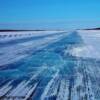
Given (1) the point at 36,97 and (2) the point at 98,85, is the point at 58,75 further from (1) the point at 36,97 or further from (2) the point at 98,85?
(1) the point at 36,97

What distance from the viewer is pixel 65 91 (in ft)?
16.3

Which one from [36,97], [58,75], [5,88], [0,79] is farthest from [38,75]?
[36,97]

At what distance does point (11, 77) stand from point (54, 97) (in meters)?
1.92

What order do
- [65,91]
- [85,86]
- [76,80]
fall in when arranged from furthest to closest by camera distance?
[76,80] < [85,86] < [65,91]

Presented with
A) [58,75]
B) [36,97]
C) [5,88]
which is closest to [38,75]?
[58,75]

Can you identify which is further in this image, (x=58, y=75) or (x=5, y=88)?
Answer: (x=58, y=75)

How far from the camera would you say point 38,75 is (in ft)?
21.4

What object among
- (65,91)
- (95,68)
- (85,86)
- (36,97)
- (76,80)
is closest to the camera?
(36,97)

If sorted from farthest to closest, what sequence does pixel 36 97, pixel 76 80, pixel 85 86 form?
pixel 76 80 → pixel 85 86 → pixel 36 97

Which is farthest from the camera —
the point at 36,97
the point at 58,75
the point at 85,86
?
the point at 58,75

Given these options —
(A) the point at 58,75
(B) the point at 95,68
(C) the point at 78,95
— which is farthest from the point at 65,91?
(B) the point at 95,68

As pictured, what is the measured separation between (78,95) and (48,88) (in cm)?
76

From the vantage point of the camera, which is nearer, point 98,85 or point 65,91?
point 65,91

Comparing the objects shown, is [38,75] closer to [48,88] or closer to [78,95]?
[48,88]
